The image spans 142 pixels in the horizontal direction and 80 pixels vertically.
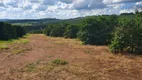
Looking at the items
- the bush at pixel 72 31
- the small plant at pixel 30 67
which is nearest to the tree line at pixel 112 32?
the bush at pixel 72 31

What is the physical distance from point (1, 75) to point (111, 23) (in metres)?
44.6

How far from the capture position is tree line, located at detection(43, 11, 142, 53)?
3938 cm

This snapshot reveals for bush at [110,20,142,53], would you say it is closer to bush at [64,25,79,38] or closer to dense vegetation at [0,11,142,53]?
dense vegetation at [0,11,142,53]

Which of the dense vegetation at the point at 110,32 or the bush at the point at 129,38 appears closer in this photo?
the bush at the point at 129,38

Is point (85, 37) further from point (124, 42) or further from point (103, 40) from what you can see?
point (124, 42)

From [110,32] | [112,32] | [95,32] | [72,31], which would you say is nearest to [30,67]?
[112,32]

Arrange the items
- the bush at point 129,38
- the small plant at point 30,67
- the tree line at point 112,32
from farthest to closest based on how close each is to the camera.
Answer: the tree line at point 112,32 → the bush at point 129,38 → the small plant at point 30,67

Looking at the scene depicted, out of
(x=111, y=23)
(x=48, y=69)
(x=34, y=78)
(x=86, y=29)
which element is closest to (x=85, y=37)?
(x=86, y=29)

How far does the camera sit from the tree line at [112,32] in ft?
129

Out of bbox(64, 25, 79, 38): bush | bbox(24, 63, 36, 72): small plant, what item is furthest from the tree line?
bbox(24, 63, 36, 72): small plant

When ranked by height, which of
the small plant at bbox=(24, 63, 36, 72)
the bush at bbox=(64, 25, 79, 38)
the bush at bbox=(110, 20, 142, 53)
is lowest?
the bush at bbox=(64, 25, 79, 38)

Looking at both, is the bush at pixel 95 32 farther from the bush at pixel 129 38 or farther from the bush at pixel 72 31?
the bush at pixel 72 31

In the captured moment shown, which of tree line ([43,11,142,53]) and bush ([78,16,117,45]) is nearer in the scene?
tree line ([43,11,142,53])

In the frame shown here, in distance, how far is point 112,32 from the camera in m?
53.3
